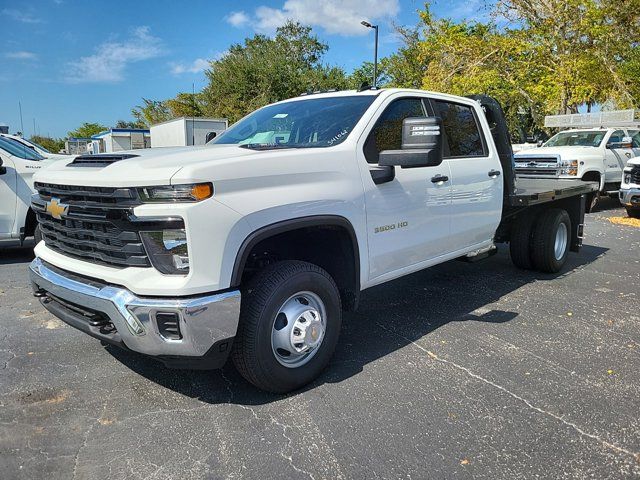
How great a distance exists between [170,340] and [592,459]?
7.27ft

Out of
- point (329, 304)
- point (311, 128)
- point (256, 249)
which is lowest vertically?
point (329, 304)

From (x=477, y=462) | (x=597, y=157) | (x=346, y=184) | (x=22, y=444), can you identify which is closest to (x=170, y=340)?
(x=22, y=444)

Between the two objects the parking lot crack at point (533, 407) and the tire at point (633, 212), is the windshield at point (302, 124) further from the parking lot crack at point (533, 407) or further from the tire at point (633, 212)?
the tire at point (633, 212)

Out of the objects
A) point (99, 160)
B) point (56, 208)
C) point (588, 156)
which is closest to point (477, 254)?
point (99, 160)

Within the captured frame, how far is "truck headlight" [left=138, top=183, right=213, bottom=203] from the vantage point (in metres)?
2.54

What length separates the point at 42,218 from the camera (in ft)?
11.3

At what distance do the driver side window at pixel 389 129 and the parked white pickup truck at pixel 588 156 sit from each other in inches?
300

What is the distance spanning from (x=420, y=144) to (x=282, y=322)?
1.43 m

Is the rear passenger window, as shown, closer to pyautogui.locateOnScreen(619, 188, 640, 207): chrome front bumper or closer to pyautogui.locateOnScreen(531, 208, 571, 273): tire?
pyautogui.locateOnScreen(531, 208, 571, 273): tire

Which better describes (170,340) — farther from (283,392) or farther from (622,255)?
(622,255)

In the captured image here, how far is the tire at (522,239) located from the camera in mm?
5871

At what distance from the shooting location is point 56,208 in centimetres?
308

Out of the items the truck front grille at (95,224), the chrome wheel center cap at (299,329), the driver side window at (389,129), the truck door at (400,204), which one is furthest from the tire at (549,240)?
the truck front grille at (95,224)

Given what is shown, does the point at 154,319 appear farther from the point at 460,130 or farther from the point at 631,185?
the point at 631,185
